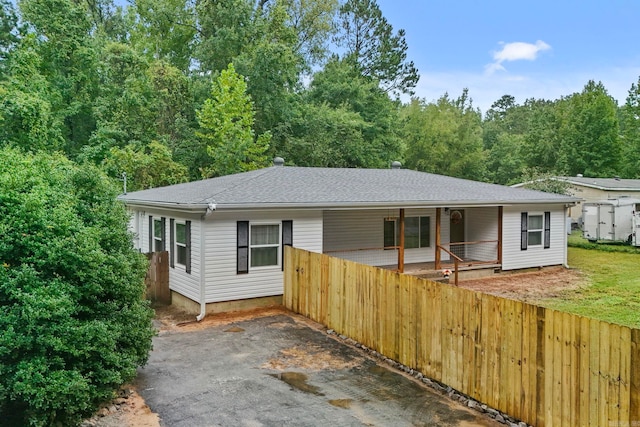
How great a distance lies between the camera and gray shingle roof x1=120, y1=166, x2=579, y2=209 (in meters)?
10.7

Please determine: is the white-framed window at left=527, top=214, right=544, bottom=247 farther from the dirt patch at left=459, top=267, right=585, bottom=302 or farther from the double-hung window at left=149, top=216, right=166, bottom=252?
the double-hung window at left=149, top=216, right=166, bottom=252

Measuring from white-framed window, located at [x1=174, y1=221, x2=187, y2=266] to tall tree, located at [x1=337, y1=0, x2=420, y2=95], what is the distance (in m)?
26.7

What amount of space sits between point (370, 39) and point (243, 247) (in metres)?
29.4

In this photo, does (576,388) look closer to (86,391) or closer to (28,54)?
(86,391)

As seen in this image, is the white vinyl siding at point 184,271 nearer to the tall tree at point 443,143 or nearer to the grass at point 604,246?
the grass at point 604,246

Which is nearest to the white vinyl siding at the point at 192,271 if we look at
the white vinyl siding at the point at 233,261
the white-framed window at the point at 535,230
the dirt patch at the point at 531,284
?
the white vinyl siding at the point at 233,261

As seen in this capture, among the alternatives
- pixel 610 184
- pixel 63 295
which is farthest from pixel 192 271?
pixel 610 184

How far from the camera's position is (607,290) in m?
12.8

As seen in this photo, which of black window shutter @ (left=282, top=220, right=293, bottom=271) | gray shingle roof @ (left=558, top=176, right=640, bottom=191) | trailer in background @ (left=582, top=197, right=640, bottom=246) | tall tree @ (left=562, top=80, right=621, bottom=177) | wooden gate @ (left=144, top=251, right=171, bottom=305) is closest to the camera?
black window shutter @ (left=282, top=220, right=293, bottom=271)

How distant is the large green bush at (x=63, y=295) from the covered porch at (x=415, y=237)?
8.98 metres

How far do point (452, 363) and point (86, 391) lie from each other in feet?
14.5

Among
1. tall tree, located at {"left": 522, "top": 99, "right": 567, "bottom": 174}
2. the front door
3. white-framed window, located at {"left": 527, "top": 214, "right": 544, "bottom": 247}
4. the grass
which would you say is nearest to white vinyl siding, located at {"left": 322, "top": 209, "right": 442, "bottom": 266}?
the front door

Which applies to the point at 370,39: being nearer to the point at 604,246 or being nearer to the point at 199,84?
the point at 199,84

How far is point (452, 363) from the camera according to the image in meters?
6.19
